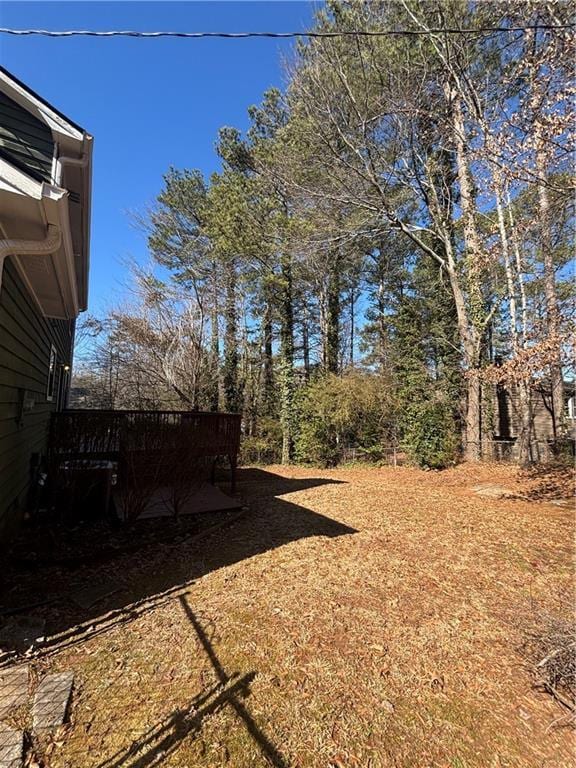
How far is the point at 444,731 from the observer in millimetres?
1949

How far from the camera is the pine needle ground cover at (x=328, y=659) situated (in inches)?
72.4

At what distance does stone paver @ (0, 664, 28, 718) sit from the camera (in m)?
2.01

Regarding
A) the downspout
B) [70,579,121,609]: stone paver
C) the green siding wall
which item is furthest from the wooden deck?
the downspout

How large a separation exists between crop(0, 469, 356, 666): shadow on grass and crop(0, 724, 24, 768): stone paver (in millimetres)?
644

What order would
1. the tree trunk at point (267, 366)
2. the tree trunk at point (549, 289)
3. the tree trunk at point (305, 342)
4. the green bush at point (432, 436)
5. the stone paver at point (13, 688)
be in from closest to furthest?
the stone paver at point (13, 688) → the tree trunk at point (549, 289) → the green bush at point (432, 436) → the tree trunk at point (267, 366) → the tree trunk at point (305, 342)

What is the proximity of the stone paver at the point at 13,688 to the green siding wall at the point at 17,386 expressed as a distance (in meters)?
1.90

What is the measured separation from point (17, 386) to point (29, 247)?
1884 millimetres

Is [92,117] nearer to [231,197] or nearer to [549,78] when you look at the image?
[231,197]

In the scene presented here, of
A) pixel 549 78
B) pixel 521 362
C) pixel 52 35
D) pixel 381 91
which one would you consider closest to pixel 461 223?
pixel 381 91

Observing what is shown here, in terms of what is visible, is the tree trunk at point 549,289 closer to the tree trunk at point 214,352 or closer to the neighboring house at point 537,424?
the neighboring house at point 537,424

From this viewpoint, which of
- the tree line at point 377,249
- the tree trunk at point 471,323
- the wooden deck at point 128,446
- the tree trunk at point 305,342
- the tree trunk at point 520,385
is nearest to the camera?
the wooden deck at point 128,446

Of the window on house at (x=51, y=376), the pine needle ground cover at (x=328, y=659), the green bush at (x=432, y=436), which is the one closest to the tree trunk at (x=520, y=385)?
the green bush at (x=432, y=436)

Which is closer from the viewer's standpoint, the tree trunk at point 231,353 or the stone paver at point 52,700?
the stone paver at point 52,700

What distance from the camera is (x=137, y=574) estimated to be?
12.0 feet
